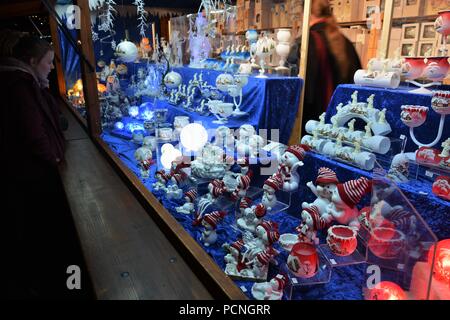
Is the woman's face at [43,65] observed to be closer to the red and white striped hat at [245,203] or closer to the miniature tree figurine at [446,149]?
the red and white striped hat at [245,203]

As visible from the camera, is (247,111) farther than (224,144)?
Yes

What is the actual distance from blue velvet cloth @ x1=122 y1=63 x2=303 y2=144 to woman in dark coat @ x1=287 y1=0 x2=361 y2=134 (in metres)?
0.13

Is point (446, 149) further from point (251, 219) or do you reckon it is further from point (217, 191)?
point (217, 191)

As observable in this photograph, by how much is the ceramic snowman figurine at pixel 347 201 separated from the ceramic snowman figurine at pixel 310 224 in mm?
38

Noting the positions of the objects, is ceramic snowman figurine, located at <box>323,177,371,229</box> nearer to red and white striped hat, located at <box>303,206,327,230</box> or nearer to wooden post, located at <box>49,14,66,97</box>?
red and white striped hat, located at <box>303,206,327,230</box>

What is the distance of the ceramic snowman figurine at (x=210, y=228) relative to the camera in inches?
52.4

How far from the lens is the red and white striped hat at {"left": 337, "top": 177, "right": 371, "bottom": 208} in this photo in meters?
1.10

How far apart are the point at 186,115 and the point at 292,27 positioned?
138 cm

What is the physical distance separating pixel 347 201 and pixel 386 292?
38 cm

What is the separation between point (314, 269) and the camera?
1.07 m

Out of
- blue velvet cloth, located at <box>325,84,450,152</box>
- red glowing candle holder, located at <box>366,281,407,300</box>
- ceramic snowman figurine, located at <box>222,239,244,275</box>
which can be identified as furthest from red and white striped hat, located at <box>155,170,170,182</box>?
red glowing candle holder, located at <box>366,281,407,300</box>

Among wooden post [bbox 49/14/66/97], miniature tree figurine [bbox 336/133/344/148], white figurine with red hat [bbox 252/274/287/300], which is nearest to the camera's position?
white figurine with red hat [bbox 252/274/287/300]

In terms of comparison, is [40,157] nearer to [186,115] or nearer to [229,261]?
[229,261]
